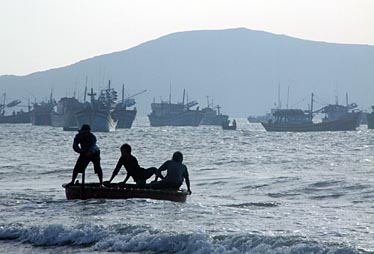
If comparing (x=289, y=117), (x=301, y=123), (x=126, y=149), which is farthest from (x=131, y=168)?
(x=289, y=117)

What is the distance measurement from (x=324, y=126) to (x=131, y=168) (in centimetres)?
11801

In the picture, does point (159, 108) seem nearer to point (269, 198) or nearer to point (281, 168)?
point (281, 168)

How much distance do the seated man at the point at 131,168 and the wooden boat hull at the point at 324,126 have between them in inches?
4522

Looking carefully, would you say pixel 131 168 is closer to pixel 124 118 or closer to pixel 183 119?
pixel 124 118

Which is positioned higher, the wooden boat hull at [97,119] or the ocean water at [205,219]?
the wooden boat hull at [97,119]

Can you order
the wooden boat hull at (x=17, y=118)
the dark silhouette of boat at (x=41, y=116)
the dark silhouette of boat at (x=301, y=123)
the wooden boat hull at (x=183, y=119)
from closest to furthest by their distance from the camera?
1. the dark silhouette of boat at (x=301, y=123)
2. the dark silhouette of boat at (x=41, y=116)
3. the wooden boat hull at (x=183, y=119)
4. the wooden boat hull at (x=17, y=118)

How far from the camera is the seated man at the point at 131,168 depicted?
1978 centimetres

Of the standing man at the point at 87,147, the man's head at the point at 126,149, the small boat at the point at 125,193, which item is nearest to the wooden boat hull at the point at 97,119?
the man's head at the point at 126,149

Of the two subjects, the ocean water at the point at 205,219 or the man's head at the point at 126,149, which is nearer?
the ocean water at the point at 205,219

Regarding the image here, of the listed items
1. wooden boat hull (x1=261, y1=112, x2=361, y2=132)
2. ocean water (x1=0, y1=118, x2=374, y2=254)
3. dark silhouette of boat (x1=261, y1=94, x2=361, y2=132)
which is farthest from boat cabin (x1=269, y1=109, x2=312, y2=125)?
ocean water (x1=0, y1=118, x2=374, y2=254)

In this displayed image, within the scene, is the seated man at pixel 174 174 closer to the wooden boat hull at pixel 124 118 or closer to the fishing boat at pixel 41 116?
the wooden boat hull at pixel 124 118

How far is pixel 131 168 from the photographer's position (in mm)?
20031

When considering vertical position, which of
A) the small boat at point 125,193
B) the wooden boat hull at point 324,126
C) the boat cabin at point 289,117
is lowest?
the small boat at point 125,193

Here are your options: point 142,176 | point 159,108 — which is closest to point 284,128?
point 159,108
